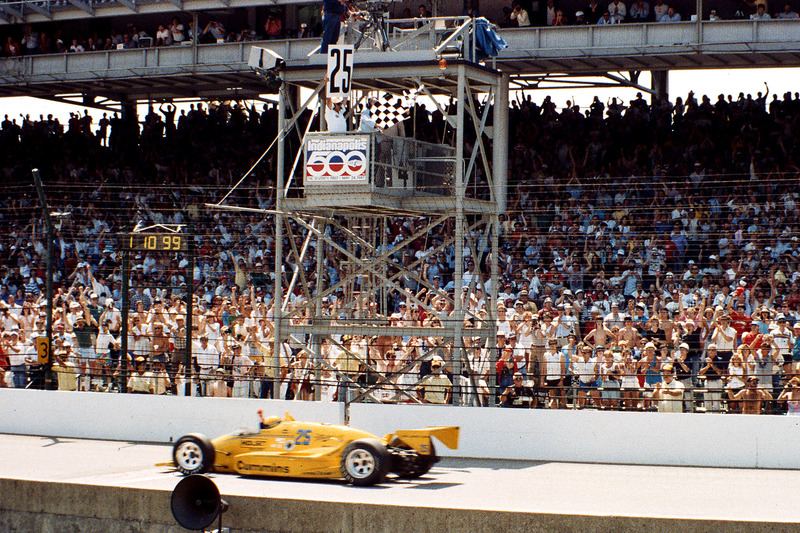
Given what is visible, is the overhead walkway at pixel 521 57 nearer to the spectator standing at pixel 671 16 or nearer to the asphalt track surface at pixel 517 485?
the spectator standing at pixel 671 16

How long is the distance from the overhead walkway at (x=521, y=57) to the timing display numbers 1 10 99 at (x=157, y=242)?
308 centimetres

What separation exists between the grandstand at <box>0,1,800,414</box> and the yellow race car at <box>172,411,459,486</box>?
4.90 ft

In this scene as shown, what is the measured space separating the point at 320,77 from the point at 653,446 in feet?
21.2

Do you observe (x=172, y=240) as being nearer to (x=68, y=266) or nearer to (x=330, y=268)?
(x=330, y=268)

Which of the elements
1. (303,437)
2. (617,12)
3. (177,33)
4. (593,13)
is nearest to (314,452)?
(303,437)

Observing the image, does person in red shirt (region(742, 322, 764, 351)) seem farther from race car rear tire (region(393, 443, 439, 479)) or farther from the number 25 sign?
the number 25 sign

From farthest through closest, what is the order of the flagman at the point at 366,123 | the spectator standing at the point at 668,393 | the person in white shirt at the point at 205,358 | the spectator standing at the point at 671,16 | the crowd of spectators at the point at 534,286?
the spectator standing at the point at 671,16, the person in white shirt at the point at 205,358, the flagman at the point at 366,123, the crowd of spectators at the point at 534,286, the spectator standing at the point at 668,393

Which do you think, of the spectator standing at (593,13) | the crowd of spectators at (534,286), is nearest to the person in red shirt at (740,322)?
the crowd of spectators at (534,286)

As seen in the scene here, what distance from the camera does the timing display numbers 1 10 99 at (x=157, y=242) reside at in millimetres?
14719

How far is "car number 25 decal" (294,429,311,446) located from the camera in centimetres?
1191

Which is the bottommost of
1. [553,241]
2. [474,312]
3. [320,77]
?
[474,312]

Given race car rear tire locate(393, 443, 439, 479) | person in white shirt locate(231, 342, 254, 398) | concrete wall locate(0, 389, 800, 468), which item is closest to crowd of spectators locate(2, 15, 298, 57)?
person in white shirt locate(231, 342, 254, 398)

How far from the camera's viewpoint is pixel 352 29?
615 inches

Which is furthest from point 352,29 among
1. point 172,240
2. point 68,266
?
point 68,266
